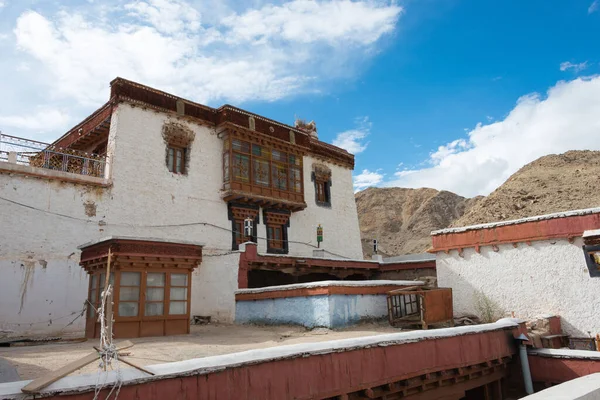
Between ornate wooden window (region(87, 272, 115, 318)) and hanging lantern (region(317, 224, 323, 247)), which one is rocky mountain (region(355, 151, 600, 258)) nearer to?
hanging lantern (region(317, 224, 323, 247))

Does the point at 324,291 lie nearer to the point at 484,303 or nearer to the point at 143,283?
the point at 143,283

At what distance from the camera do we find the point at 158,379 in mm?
4840

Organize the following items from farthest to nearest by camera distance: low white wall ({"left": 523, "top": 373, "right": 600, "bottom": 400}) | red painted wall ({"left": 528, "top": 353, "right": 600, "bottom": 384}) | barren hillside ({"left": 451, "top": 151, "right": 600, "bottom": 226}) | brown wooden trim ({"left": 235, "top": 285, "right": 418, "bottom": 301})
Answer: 1. barren hillside ({"left": 451, "top": 151, "right": 600, "bottom": 226})
2. brown wooden trim ({"left": 235, "top": 285, "right": 418, "bottom": 301})
3. red painted wall ({"left": 528, "top": 353, "right": 600, "bottom": 384})
4. low white wall ({"left": 523, "top": 373, "right": 600, "bottom": 400})

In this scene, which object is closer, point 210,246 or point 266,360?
point 266,360

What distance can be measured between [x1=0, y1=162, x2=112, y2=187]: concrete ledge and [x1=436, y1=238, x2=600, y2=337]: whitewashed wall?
12.0 metres

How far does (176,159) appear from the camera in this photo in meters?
18.3

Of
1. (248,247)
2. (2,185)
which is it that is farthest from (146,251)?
(2,185)

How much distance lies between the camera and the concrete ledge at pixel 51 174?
13.7m

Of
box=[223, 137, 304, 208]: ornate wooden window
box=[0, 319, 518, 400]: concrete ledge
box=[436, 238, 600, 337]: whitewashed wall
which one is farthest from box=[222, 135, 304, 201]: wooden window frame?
box=[0, 319, 518, 400]: concrete ledge

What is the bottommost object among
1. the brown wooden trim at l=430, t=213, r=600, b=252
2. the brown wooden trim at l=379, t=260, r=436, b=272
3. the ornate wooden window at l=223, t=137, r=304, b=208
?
the brown wooden trim at l=379, t=260, r=436, b=272

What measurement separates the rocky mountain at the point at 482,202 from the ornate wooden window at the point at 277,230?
19959 millimetres

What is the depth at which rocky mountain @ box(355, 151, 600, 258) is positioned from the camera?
33.1 meters

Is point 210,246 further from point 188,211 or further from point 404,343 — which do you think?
point 404,343

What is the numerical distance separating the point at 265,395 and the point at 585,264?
31.6 ft
